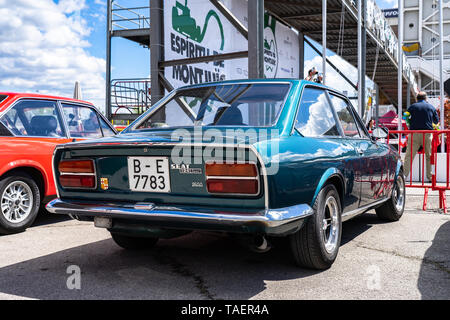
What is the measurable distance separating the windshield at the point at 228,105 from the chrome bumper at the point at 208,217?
77 centimetres

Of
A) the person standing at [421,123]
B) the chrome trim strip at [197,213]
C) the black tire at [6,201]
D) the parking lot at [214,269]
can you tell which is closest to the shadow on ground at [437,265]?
the parking lot at [214,269]

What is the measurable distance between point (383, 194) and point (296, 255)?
2.02 metres

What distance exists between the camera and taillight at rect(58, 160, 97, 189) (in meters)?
3.33

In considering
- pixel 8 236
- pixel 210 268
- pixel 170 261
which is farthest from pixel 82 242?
pixel 210 268

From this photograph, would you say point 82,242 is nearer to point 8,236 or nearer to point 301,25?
point 8,236

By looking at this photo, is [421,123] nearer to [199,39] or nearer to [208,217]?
[199,39]

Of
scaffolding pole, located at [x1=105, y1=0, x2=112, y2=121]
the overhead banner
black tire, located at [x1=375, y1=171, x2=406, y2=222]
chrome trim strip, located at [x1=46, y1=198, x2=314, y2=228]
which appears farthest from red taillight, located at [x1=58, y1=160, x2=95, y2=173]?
scaffolding pole, located at [x1=105, y1=0, x2=112, y2=121]

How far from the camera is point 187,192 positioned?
117 inches

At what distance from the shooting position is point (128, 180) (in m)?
Answer: 3.16

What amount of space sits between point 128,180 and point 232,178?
76 cm

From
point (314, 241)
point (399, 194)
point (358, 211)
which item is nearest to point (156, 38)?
point (399, 194)

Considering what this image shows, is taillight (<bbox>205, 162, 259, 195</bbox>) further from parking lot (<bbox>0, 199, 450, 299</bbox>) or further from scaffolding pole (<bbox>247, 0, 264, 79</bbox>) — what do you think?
scaffolding pole (<bbox>247, 0, 264, 79</bbox>)

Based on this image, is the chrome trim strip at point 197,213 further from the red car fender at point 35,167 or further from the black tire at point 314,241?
the red car fender at point 35,167

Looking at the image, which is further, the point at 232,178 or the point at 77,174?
the point at 77,174
